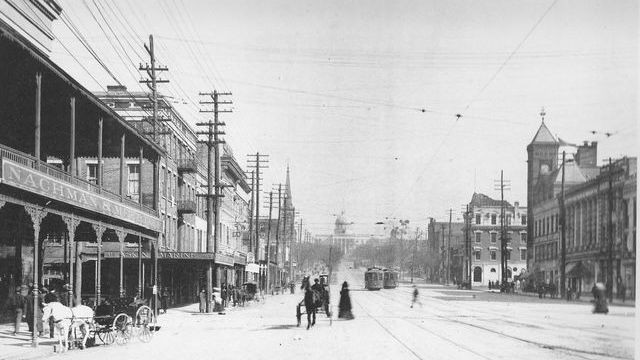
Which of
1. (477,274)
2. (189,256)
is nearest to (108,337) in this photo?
(189,256)

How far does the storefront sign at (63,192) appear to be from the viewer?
16.3 metres

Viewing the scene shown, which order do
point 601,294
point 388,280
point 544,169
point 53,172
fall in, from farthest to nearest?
point 544,169 → point 388,280 → point 601,294 → point 53,172

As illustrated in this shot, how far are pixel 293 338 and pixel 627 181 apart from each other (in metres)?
17.9

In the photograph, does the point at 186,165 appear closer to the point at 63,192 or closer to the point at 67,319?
the point at 63,192

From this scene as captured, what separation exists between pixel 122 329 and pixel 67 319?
186cm

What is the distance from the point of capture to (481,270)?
114188mm

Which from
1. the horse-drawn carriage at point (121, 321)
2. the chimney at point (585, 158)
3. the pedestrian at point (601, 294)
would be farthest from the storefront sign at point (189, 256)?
the chimney at point (585, 158)

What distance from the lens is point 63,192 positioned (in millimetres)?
19422

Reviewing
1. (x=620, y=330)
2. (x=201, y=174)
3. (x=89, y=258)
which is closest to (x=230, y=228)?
(x=201, y=174)

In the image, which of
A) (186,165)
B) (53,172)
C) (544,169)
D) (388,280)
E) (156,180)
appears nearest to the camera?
(53,172)

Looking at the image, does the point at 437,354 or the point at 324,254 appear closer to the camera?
the point at 437,354

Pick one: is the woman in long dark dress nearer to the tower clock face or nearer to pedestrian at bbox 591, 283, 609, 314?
pedestrian at bbox 591, 283, 609, 314

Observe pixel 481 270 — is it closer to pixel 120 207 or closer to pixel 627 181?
pixel 627 181

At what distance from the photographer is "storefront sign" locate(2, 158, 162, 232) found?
16.3 m
